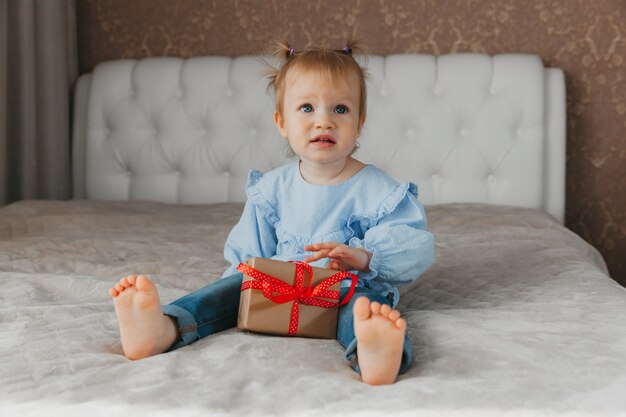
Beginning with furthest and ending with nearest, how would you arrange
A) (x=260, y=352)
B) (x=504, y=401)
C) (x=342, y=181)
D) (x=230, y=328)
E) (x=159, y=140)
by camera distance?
(x=159, y=140), (x=342, y=181), (x=230, y=328), (x=260, y=352), (x=504, y=401)

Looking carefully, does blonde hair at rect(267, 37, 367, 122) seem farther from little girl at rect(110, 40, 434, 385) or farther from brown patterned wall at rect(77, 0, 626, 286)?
brown patterned wall at rect(77, 0, 626, 286)

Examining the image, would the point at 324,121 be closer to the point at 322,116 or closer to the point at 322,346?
the point at 322,116

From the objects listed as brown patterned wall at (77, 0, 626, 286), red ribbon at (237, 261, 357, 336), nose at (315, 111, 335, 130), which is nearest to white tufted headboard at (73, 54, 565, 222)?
brown patterned wall at (77, 0, 626, 286)

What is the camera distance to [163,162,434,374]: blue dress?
1391 mm

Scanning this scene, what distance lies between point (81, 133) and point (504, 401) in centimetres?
252

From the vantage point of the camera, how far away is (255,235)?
166 centimetres

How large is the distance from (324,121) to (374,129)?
4.53 ft

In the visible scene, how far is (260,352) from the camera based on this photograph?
126 cm

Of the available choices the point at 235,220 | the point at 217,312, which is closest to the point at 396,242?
the point at 217,312

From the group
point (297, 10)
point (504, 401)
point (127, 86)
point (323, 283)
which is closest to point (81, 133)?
point (127, 86)

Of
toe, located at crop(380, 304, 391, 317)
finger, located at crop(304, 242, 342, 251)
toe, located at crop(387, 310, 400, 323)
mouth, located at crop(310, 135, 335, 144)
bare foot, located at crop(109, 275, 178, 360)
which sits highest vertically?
mouth, located at crop(310, 135, 335, 144)

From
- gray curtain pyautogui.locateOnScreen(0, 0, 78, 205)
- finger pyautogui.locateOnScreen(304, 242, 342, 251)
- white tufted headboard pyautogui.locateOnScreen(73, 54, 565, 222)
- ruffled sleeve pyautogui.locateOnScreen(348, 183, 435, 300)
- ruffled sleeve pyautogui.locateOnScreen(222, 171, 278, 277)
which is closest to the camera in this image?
finger pyautogui.locateOnScreen(304, 242, 342, 251)

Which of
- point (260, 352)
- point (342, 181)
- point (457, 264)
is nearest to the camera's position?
point (260, 352)

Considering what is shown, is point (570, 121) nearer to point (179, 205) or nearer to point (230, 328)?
point (179, 205)
